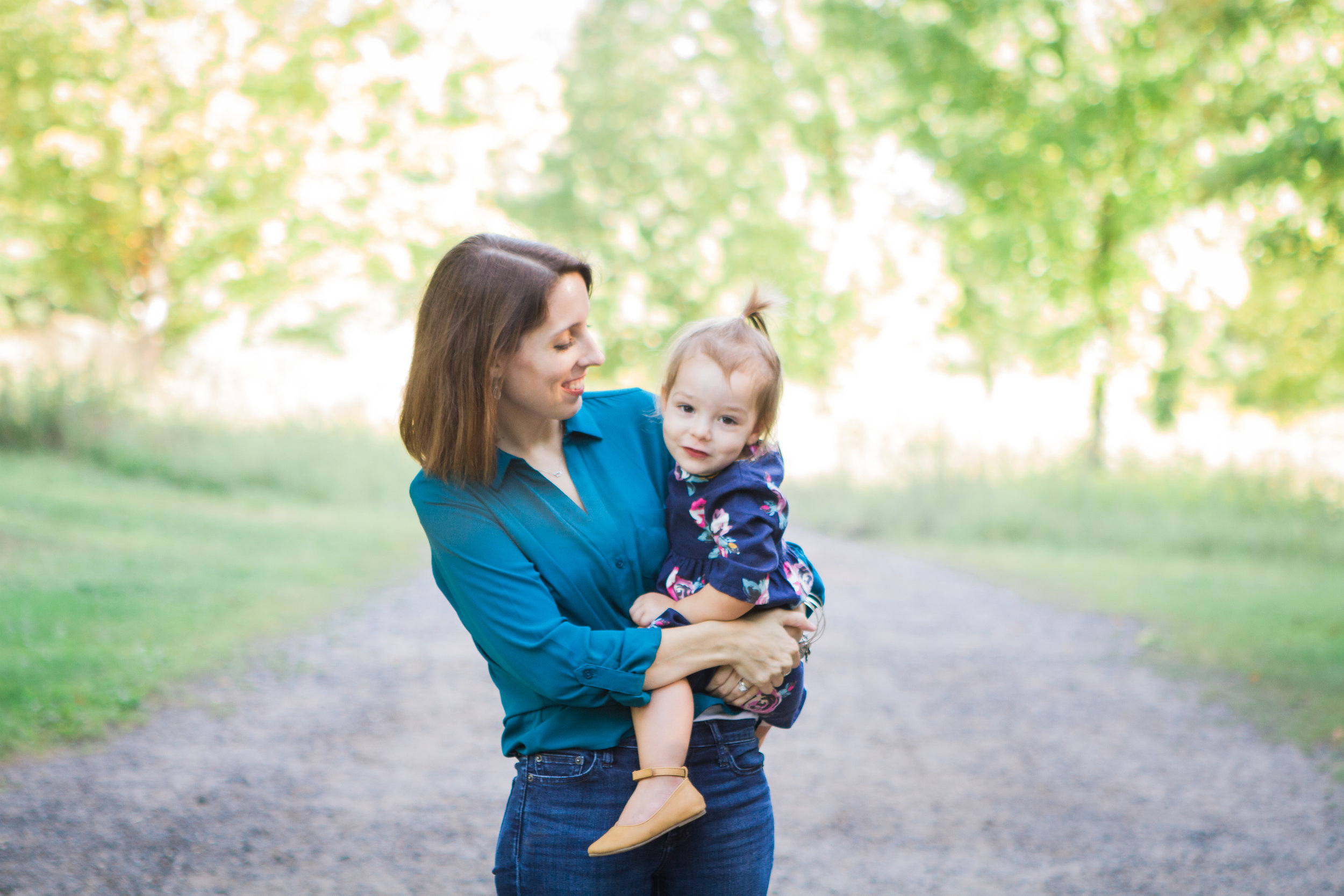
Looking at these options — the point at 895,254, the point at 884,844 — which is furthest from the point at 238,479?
the point at 895,254

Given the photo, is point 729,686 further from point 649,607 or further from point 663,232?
point 663,232

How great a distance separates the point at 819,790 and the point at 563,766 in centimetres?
346

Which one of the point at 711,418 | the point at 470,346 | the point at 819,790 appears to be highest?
the point at 470,346

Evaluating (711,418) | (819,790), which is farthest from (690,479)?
(819,790)

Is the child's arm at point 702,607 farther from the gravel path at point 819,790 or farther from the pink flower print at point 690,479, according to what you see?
the gravel path at point 819,790

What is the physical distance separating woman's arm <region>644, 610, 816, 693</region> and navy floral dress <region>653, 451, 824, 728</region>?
0.17ft

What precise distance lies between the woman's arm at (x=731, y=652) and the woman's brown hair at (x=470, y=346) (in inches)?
17.7

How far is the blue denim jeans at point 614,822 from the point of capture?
1.97 meters

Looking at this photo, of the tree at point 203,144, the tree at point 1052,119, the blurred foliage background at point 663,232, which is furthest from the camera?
the tree at point 203,144

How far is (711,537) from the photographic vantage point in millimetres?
2119

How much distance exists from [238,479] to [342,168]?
6241 millimetres

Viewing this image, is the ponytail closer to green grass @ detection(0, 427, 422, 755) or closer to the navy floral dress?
the navy floral dress

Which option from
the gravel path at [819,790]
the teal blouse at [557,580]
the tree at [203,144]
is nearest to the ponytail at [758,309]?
the teal blouse at [557,580]

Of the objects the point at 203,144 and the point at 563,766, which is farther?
the point at 203,144
